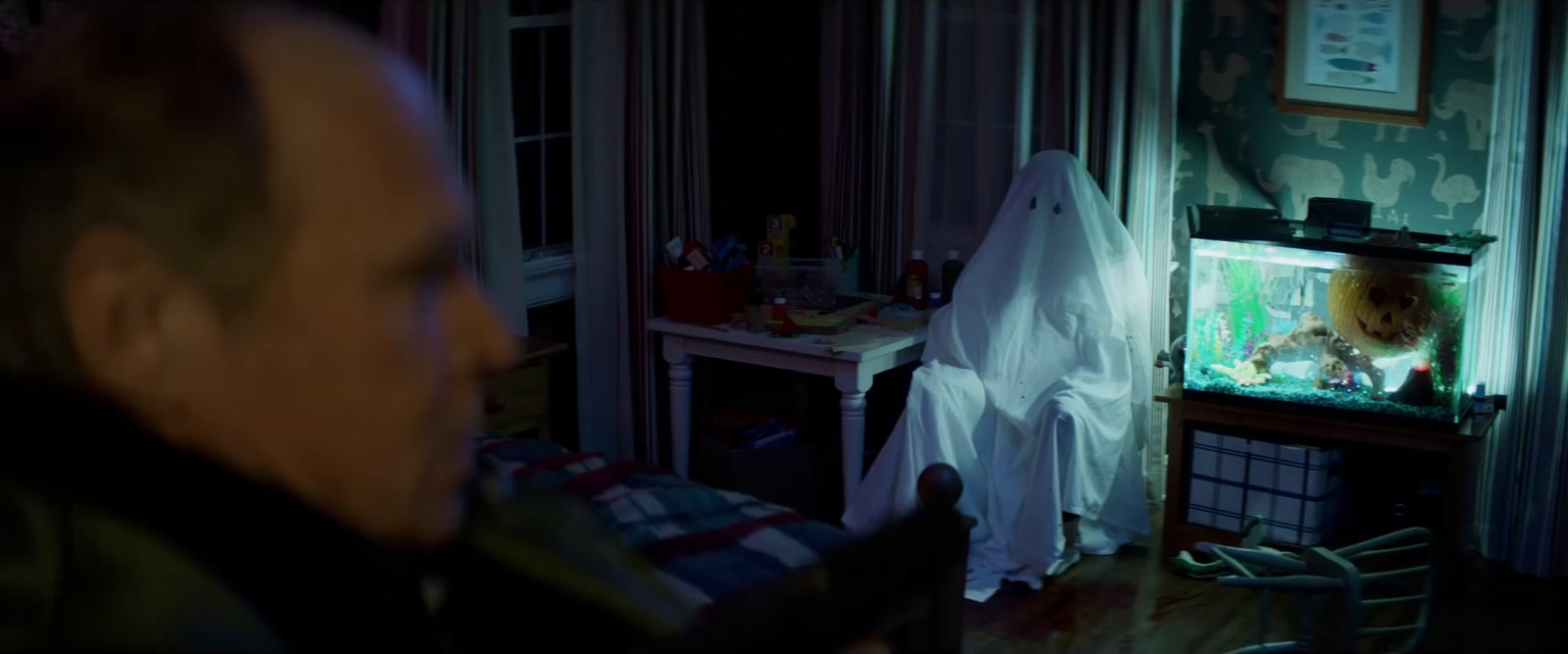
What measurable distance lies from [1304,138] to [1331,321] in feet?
1.97

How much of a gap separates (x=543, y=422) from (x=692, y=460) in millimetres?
599

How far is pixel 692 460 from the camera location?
13.8 ft

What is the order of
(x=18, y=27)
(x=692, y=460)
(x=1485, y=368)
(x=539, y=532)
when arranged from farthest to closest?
(x=692, y=460), (x=1485, y=368), (x=18, y=27), (x=539, y=532)

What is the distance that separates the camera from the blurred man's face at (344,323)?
52cm

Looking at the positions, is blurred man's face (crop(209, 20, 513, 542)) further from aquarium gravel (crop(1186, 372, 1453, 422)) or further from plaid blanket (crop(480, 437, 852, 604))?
aquarium gravel (crop(1186, 372, 1453, 422))

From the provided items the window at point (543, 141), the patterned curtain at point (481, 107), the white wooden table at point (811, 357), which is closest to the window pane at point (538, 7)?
the window at point (543, 141)

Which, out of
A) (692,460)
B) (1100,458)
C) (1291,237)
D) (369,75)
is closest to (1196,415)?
(1100,458)

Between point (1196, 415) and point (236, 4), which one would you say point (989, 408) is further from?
point (236, 4)

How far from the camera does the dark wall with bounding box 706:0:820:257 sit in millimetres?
4457

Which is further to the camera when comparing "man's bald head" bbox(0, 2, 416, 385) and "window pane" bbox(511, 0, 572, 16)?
"window pane" bbox(511, 0, 572, 16)

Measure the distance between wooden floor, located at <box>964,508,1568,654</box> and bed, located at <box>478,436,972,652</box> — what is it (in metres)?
1.36

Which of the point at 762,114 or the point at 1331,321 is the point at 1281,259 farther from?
the point at 762,114

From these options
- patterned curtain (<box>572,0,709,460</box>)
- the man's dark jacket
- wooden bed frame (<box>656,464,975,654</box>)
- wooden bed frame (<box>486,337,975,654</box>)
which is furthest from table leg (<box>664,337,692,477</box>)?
the man's dark jacket

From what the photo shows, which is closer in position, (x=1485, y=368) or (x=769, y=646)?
(x=769, y=646)
